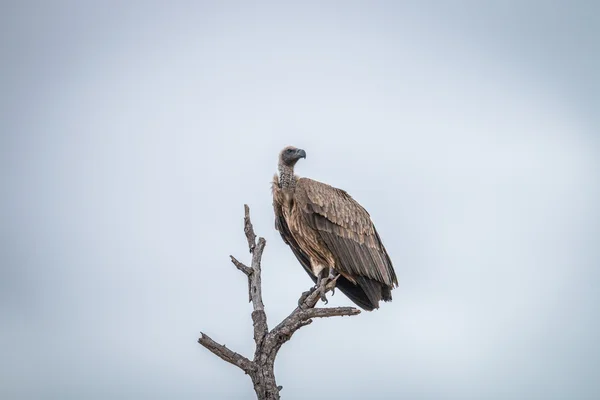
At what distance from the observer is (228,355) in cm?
873

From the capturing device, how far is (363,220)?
1227 cm

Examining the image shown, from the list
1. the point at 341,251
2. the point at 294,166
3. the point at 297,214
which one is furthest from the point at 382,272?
the point at 294,166

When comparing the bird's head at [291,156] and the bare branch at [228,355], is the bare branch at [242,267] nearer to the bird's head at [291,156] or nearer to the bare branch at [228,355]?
the bare branch at [228,355]

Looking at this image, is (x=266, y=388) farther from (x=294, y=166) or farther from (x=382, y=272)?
(x=294, y=166)

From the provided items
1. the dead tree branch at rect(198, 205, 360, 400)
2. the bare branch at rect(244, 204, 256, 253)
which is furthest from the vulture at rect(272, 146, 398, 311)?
the dead tree branch at rect(198, 205, 360, 400)

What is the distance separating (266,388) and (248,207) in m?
2.45

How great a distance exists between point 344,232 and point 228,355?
3757 millimetres

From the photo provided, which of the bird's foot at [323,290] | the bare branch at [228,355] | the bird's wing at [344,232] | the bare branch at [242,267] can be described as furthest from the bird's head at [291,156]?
the bare branch at [228,355]

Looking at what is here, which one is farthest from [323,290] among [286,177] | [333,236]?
[286,177]

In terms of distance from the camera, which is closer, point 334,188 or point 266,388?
point 266,388

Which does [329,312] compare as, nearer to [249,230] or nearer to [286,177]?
[249,230]

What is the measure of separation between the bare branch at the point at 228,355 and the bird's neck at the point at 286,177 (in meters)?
4.05

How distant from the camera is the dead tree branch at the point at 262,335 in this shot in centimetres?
865

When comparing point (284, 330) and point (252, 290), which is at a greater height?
point (252, 290)
